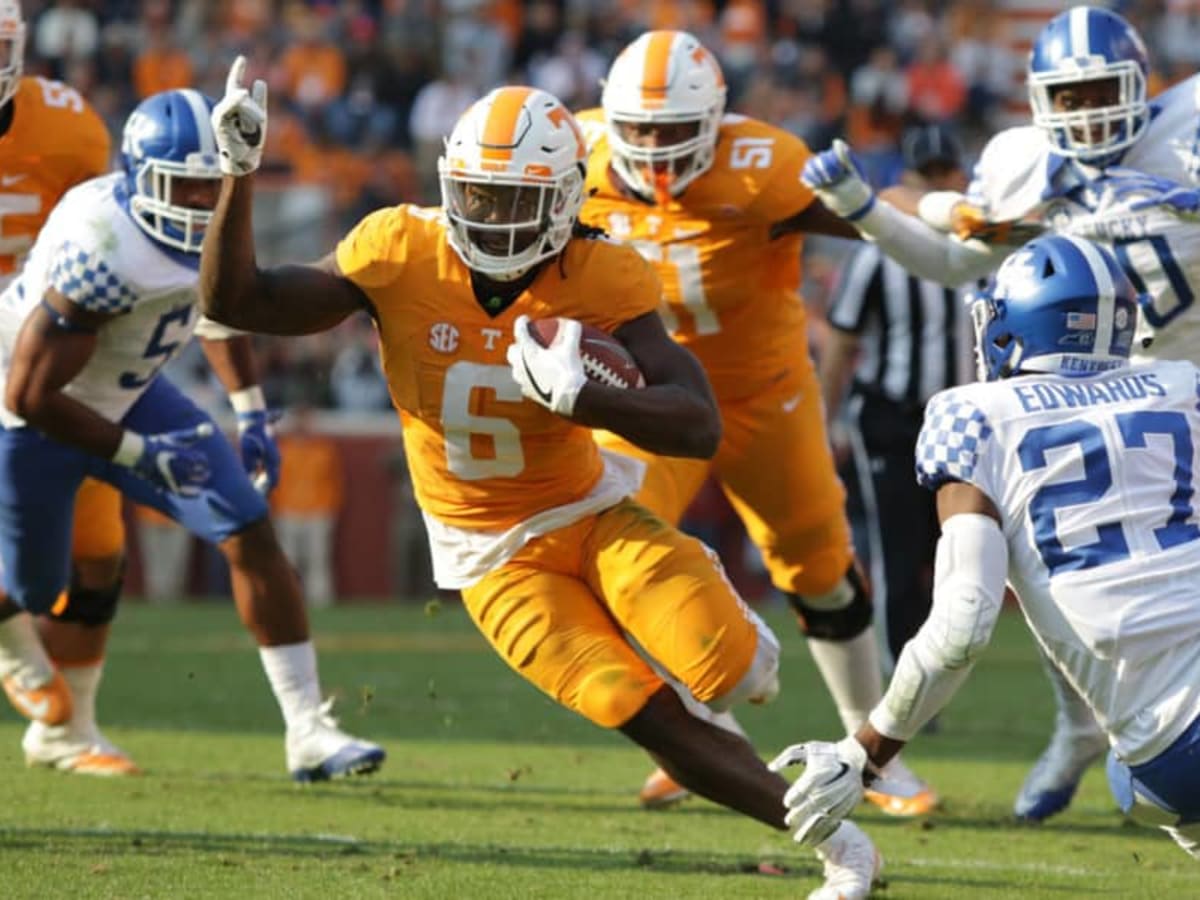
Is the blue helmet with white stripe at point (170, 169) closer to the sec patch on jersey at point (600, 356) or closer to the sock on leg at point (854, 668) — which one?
the sec patch on jersey at point (600, 356)

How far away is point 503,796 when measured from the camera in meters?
6.09

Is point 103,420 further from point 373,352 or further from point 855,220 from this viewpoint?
point 373,352

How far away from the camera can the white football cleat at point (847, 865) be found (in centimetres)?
446

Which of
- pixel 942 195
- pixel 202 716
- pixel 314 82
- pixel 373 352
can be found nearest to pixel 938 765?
pixel 942 195

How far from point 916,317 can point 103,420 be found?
321 cm

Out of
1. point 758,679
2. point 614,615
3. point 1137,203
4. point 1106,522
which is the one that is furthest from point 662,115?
point 1106,522

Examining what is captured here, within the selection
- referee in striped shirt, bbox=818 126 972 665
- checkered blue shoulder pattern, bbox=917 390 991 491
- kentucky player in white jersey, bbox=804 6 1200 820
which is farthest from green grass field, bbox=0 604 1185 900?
kentucky player in white jersey, bbox=804 6 1200 820

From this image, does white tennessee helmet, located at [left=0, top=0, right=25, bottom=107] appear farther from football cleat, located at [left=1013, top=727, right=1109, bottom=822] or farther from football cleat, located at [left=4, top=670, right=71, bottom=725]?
football cleat, located at [left=1013, top=727, right=1109, bottom=822]

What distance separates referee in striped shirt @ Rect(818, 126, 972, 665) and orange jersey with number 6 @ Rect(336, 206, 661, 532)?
275 centimetres

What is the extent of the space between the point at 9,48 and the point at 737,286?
7.51ft

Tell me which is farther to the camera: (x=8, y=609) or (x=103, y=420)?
(x=8, y=609)

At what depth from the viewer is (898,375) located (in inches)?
302

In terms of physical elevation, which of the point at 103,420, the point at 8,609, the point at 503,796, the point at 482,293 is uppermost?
the point at 482,293

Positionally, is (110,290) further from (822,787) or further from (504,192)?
(822,787)
